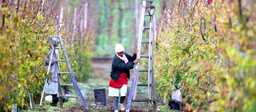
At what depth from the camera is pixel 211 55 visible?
11180mm

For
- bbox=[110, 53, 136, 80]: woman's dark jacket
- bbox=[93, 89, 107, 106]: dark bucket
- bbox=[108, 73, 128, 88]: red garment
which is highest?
bbox=[110, 53, 136, 80]: woman's dark jacket

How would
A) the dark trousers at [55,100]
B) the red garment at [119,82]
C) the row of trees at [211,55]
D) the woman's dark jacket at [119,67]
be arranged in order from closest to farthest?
the row of trees at [211,55] < the woman's dark jacket at [119,67] < the red garment at [119,82] < the dark trousers at [55,100]

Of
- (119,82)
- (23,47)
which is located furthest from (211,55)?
(119,82)

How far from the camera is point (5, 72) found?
10117 mm

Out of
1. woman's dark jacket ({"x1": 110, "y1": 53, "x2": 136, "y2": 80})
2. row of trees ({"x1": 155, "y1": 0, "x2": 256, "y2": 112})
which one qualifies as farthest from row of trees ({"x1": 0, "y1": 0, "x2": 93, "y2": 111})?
row of trees ({"x1": 155, "y1": 0, "x2": 256, "y2": 112})

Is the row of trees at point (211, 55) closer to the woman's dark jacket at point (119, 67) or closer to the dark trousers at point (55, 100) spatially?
the woman's dark jacket at point (119, 67)

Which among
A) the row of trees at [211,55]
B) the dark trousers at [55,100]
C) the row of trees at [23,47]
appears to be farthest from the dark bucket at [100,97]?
the row of trees at [23,47]

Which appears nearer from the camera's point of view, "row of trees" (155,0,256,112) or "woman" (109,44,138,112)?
"row of trees" (155,0,256,112)

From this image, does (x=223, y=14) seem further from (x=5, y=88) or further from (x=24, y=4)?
(x=24, y=4)

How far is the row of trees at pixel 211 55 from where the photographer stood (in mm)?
6941

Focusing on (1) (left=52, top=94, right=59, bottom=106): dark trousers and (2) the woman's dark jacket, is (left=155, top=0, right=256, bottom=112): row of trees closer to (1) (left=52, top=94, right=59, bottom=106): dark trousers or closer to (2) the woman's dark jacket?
(2) the woman's dark jacket

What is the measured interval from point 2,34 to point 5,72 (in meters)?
0.60

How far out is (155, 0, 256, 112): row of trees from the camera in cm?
694

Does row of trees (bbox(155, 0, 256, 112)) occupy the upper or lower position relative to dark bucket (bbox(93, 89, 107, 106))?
upper
